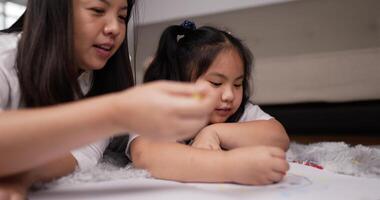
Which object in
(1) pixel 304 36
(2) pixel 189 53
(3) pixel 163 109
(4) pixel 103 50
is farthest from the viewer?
(1) pixel 304 36

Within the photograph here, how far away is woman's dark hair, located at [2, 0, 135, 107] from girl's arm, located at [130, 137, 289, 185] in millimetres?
259

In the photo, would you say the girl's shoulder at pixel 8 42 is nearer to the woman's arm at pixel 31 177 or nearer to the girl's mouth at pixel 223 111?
the woman's arm at pixel 31 177

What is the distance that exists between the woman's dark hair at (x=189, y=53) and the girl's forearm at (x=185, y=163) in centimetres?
36

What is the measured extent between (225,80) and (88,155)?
397 mm

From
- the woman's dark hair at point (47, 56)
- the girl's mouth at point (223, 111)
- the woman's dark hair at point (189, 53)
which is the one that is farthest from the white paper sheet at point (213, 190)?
the woman's dark hair at point (189, 53)

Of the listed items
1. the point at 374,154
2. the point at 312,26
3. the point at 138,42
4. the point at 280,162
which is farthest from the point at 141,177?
the point at 138,42

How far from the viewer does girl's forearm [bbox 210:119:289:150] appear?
0.79 m

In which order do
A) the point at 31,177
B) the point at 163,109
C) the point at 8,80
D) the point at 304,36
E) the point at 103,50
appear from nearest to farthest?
the point at 163,109 → the point at 31,177 → the point at 8,80 → the point at 103,50 → the point at 304,36

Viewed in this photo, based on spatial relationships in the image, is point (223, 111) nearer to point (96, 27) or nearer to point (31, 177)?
point (96, 27)

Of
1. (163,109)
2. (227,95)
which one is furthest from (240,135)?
(163,109)

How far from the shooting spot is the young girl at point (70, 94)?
0.37 meters

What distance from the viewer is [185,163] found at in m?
0.60

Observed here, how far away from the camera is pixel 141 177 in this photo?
0.63 metres

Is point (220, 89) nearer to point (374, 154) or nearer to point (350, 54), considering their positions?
point (374, 154)
